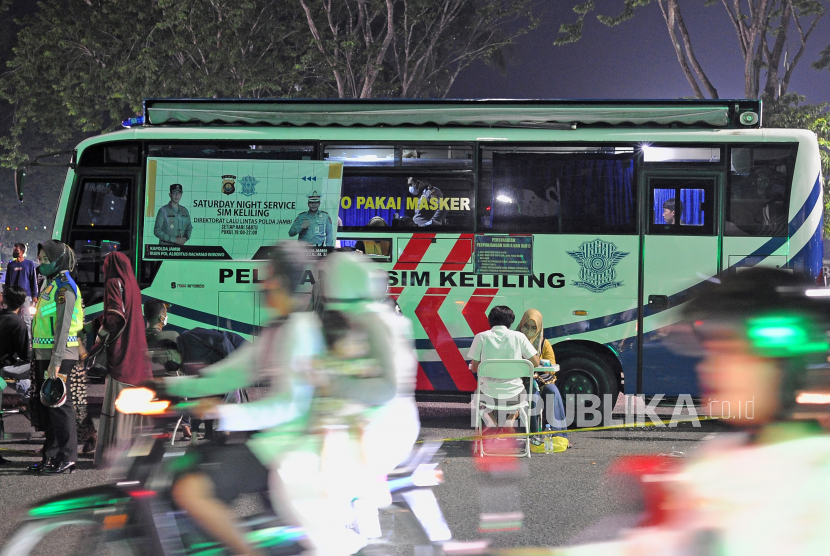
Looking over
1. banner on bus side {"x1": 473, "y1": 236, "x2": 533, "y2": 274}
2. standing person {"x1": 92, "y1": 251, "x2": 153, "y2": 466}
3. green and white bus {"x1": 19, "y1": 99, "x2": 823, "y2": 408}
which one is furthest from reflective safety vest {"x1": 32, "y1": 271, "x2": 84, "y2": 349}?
banner on bus side {"x1": 473, "y1": 236, "x2": 533, "y2": 274}

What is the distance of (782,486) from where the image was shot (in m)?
1.67

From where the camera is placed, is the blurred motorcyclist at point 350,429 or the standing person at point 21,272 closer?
the blurred motorcyclist at point 350,429

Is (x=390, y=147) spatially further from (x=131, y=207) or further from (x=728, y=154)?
(x=728, y=154)

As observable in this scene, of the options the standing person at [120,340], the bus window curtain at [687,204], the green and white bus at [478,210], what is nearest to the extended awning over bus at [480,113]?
the green and white bus at [478,210]

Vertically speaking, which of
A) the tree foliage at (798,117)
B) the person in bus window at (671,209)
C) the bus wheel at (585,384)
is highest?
the tree foliage at (798,117)

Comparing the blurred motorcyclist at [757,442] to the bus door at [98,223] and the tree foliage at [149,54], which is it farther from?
the tree foliage at [149,54]

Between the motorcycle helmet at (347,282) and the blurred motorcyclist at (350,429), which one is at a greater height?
the motorcycle helmet at (347,282)

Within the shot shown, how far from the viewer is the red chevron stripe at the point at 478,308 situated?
921 cm

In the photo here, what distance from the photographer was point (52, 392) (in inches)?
253

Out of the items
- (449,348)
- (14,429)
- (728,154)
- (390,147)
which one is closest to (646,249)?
(728,154)

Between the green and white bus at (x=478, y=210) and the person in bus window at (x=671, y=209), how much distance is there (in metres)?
0.03

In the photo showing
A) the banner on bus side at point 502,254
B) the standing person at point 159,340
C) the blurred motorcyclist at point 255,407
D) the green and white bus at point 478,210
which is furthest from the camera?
the banner on bus side at point 502,254

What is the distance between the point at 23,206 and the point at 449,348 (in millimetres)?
45493

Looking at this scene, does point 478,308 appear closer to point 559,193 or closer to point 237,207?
point 559,193
